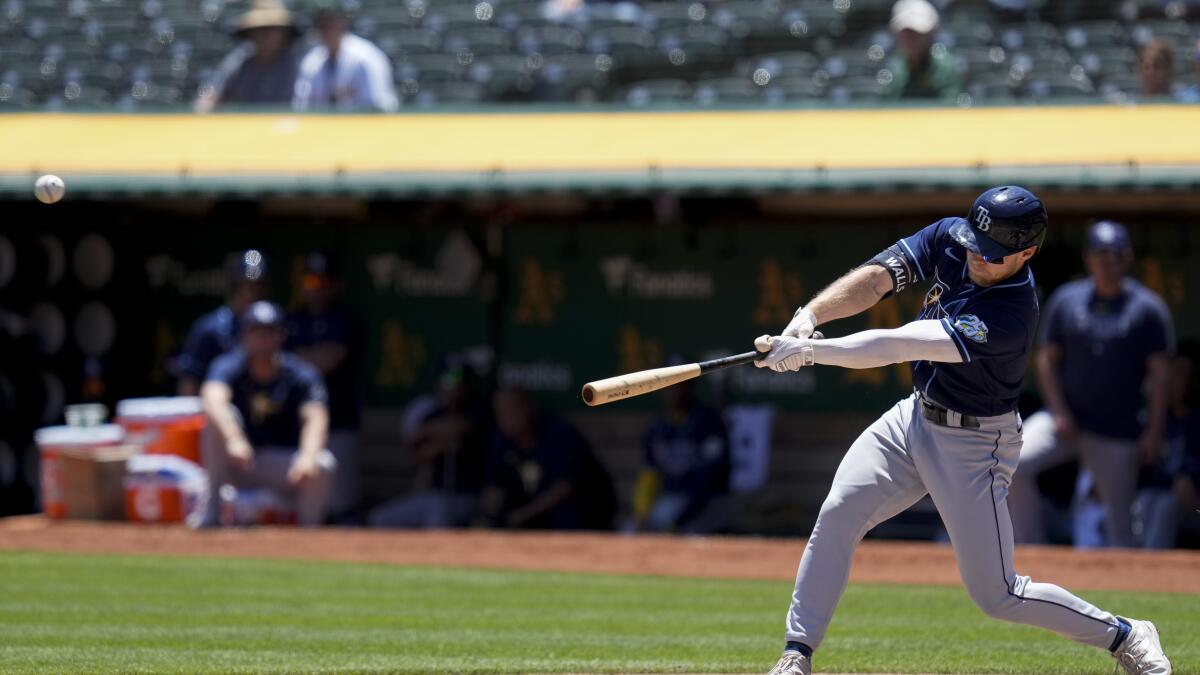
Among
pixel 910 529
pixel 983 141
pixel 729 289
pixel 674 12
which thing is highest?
pixel 674 12

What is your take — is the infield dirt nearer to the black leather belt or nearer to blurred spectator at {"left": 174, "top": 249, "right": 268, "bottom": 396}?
blurred spectator at {"left": 174, "top": 249, "right": 268, "bottom": 396}

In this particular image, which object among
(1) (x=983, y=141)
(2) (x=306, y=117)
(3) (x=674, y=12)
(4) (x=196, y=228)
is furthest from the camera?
(3) (x=674, y=12)

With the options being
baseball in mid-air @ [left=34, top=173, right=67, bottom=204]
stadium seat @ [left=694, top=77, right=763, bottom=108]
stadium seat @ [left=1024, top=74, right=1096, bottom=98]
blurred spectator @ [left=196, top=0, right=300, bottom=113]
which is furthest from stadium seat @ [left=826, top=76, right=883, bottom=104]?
baseball in mid-air @ [left=34, top=173, right=67, bottom=204]

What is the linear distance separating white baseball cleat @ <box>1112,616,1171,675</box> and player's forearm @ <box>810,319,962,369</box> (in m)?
0.99

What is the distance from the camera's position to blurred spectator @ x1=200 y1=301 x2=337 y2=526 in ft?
31.0

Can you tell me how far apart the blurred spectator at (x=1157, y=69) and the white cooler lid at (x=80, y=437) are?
6407 millimetres

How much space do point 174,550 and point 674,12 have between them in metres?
7.42

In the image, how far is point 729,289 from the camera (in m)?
10.5

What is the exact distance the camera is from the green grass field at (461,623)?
17.8 feet

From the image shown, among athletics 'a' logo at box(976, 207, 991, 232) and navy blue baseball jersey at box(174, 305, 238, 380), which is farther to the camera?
navy blue baseball jersey at box(174, 305, 238, 380)

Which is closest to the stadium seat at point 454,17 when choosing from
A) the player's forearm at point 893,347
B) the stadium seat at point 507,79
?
the stadium seat at point 507,79

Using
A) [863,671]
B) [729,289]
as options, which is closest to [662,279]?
[729,289]

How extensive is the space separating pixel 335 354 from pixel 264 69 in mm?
2326

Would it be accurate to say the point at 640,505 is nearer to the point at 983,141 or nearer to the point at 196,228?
the point at 983,141
